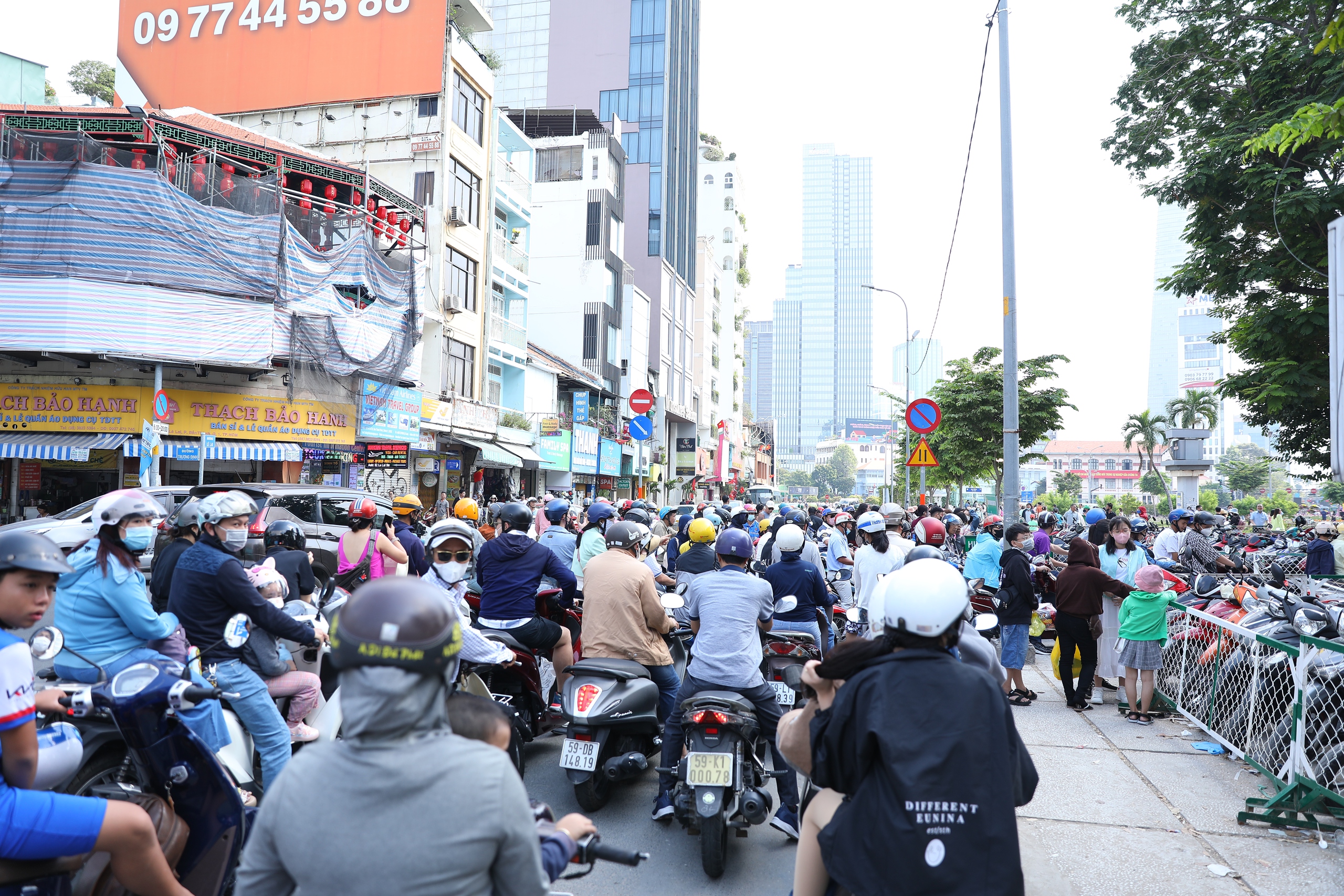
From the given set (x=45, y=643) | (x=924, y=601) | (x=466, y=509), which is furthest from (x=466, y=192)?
(x=924, y=601)

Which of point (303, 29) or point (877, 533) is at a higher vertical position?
point (303, 29)

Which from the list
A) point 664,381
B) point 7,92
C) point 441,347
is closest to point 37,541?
point 441,347

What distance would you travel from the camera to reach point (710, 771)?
4.52m

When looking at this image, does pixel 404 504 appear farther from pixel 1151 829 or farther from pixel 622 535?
pixel 1151 829

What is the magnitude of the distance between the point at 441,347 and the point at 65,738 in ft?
79.7

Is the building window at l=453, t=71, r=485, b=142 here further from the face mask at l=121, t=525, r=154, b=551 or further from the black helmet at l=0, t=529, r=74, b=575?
the black helmet at l=0, t=529, r=74, b=575

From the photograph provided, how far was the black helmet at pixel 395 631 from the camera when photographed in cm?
181

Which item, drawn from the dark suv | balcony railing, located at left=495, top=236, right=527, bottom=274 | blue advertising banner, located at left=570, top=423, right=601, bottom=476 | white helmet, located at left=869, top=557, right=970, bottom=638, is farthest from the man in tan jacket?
blue advertising banner, located at left=570, top=423, right=601, bottom=476

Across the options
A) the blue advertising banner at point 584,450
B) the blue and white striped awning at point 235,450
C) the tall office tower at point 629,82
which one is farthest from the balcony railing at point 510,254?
the tall office tower at point 629,82

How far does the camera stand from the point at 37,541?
2998 mm

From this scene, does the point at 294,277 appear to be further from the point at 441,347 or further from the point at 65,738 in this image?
the point at 65,738

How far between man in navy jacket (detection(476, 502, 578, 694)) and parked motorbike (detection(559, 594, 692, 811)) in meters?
0.65

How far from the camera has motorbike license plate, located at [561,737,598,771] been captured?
5172 mm

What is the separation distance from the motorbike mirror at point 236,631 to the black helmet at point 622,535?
8.27 feet
